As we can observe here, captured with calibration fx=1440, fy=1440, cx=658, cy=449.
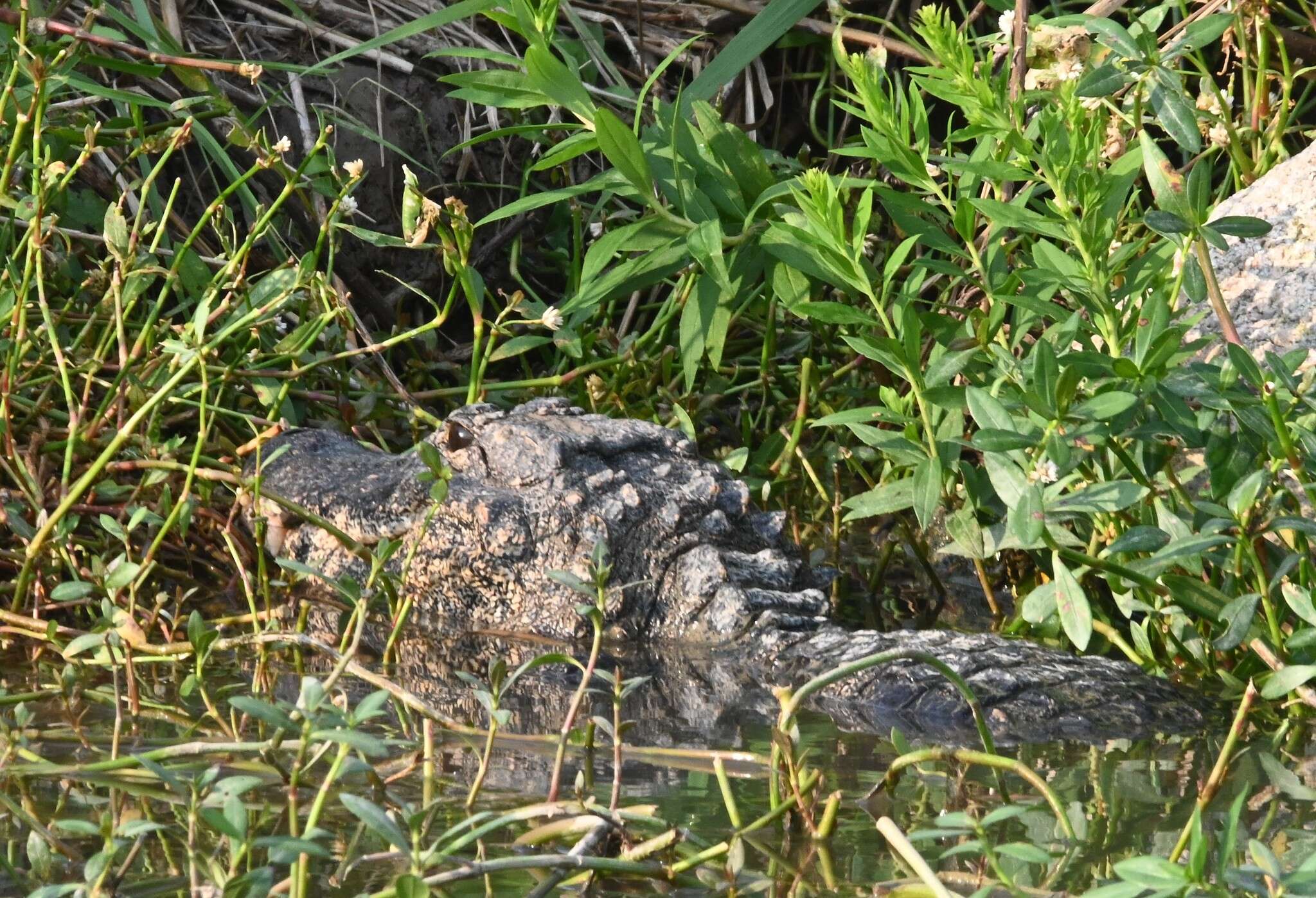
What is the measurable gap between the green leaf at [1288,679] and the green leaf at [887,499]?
0.71 m

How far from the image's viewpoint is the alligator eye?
285 centimetres

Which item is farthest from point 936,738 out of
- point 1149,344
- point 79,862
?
point 79,862

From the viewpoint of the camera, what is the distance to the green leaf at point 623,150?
109 inches

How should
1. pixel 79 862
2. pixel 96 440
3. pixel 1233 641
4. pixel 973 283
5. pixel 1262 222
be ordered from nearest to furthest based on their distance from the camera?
1. pixel 79 862
2. pixel 1233 641
3. pixel 1262 222
4. pixel 96 440
5. pixel 973 283

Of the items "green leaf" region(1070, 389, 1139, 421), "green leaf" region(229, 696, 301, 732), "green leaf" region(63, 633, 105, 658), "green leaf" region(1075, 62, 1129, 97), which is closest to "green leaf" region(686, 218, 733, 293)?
"green leaf" region(1075, 62, 1129, 97)

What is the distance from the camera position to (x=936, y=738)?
2.00m

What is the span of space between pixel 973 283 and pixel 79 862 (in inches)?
80.2

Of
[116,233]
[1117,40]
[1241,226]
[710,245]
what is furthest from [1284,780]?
[116,233]

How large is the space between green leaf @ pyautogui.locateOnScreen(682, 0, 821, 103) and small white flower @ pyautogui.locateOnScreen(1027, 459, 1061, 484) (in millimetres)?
1750

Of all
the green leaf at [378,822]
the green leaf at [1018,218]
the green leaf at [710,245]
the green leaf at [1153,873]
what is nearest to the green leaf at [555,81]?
the green leaf at [710,245]

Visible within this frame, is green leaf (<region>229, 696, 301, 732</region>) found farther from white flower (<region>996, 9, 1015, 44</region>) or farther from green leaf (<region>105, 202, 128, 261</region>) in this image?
white flower (<region>996, 9, 1015, 44</region>)

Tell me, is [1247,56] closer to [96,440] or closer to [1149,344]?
[1149,344]

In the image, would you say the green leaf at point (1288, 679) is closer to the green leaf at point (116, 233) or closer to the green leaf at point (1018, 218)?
the green leaf at point (1018, 218)

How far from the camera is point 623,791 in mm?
1665
